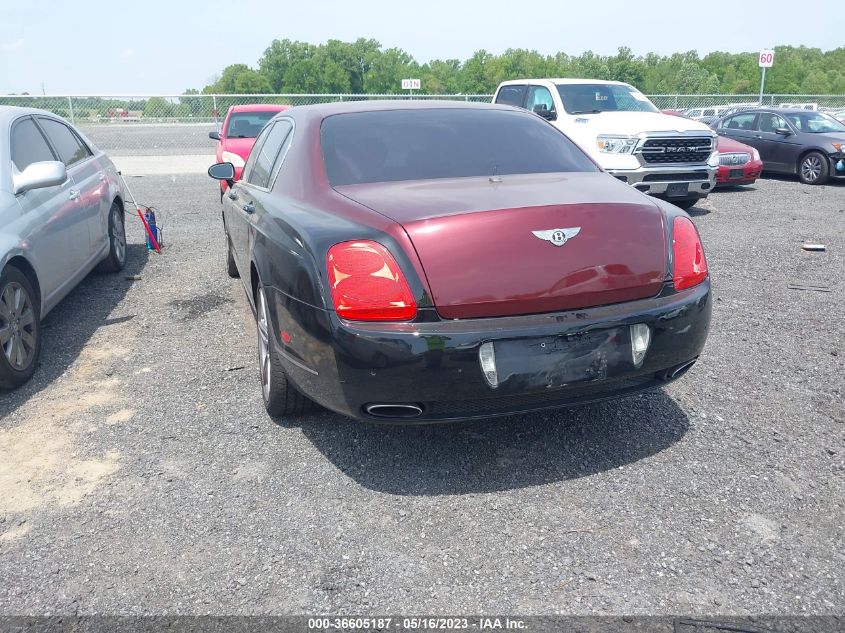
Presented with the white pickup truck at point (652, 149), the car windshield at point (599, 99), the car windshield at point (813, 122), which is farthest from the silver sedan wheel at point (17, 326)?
the car windshield at point (813, 122)

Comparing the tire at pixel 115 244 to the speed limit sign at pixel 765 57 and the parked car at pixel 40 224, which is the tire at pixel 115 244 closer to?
the parked car at pixel 40 224

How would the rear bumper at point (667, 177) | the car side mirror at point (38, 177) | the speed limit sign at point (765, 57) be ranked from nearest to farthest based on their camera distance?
the car side mirror at point (38, 177), the rear bumper at point (667, 177), the speed limit sign at point (765, 57)

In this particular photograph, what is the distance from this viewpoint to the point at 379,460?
3244 mm

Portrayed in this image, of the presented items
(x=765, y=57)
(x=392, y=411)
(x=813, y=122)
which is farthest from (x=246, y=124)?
(x=765, y=57)

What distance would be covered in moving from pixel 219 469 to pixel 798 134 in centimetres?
1405

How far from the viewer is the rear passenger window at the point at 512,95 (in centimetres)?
1196

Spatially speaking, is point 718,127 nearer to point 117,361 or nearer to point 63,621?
point 117,361

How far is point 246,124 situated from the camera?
12.9 meters

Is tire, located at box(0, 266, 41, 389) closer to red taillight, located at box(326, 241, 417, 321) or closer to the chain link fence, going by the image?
red taillight, located at box(326, 241, 417, 321)

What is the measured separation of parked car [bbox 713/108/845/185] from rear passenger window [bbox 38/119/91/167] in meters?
12.6

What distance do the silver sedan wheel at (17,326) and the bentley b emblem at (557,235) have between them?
3048 millimetres

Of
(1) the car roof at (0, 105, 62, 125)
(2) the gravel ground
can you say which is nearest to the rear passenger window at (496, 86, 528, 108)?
(1) the car roof at (0, 105, 62, 125)

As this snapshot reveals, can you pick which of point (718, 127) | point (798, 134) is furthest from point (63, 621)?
point (718, 127)

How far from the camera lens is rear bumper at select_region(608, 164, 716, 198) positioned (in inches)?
371
